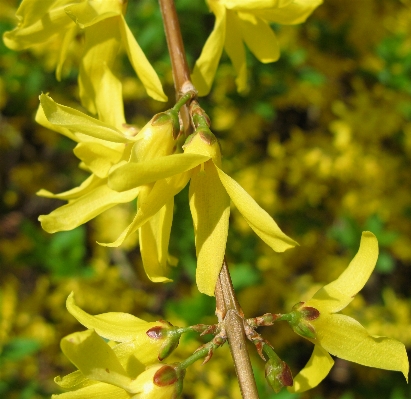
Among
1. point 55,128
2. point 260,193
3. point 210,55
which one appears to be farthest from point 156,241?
point 260,193

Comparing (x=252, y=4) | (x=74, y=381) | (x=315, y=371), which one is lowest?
(x=315, y=371)

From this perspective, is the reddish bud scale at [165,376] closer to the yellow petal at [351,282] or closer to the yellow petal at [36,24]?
the yellow petal at [351,282]

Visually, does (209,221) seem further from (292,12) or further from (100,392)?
(292,12)

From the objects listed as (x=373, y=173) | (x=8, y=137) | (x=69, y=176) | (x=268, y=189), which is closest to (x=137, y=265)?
(x=69, y=176)

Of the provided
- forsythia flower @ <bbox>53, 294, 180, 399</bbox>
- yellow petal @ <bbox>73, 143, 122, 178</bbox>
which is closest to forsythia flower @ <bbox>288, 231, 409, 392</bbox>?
forsythia flower @ <bbox>53, 294, 180, 399</bbox>

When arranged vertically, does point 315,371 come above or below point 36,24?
below

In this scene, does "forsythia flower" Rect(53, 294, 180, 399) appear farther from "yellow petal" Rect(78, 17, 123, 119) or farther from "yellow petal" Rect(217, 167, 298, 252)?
"yellow petal" Rect(78, 17, 123, 119)
